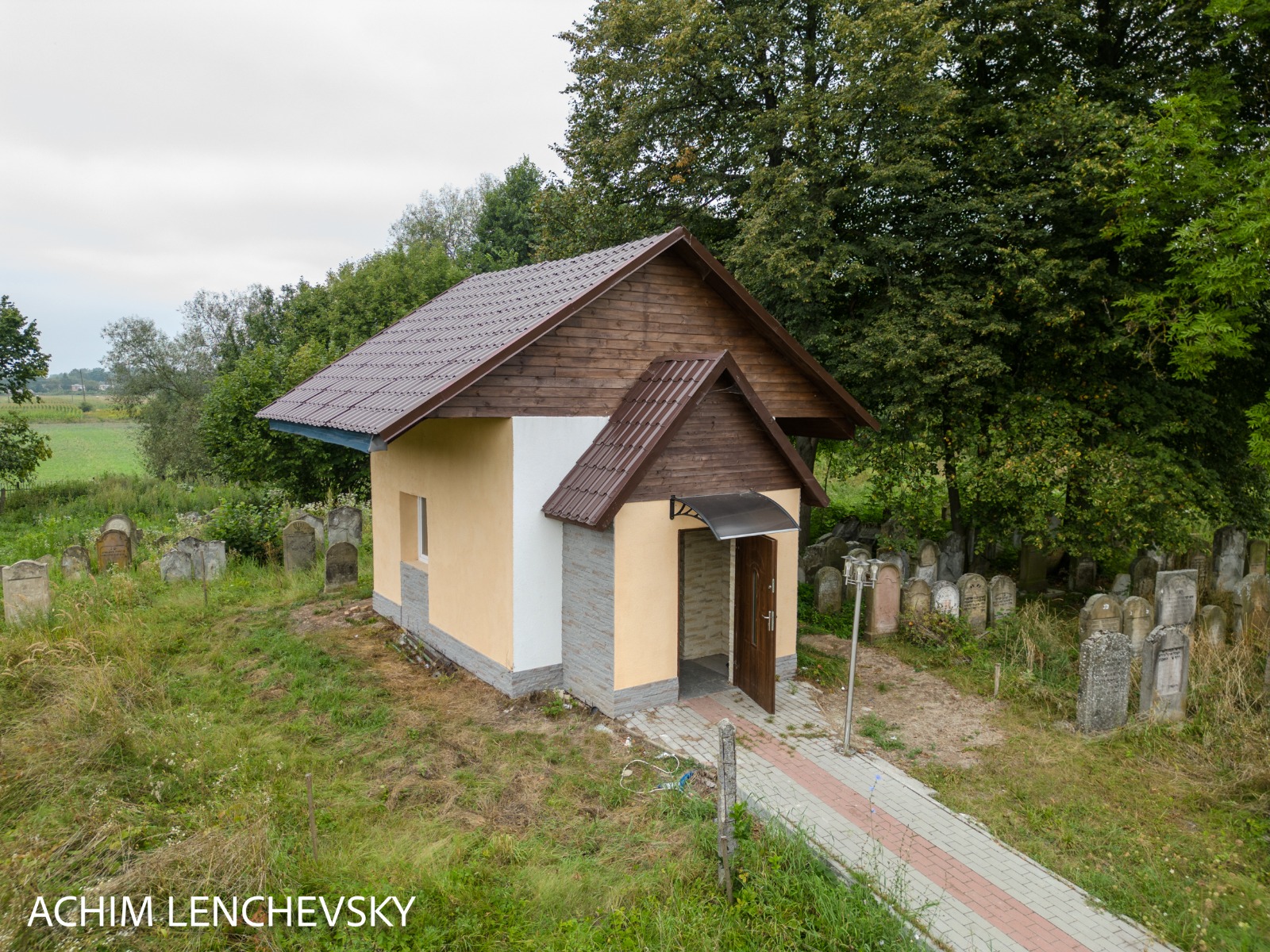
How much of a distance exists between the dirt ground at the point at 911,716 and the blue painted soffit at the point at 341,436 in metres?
5.77

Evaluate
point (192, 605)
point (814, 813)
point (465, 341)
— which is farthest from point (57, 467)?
point (814, 813)

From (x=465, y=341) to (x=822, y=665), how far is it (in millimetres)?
6299

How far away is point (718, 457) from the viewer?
8.70 m

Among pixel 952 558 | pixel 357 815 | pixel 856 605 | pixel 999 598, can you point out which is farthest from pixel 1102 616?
pixel 357 815

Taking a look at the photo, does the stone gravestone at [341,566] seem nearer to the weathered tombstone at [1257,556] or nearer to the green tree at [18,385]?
the green tree at [18,385]

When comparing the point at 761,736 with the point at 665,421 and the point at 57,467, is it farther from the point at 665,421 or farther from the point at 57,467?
the point at 57,467

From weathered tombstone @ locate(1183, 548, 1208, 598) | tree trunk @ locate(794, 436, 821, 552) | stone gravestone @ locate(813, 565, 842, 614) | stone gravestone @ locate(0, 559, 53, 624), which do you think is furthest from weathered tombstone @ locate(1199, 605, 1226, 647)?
stone gravestone @ locate(0, 559, 53, 624)

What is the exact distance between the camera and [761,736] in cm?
791

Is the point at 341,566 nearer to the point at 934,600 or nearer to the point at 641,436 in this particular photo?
the point at 641,436

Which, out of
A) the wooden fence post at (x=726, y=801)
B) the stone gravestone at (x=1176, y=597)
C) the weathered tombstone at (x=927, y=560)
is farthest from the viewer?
the weathered tombstone at (x=927, y=560)

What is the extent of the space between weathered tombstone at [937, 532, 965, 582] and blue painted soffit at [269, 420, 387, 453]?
10.5 metres

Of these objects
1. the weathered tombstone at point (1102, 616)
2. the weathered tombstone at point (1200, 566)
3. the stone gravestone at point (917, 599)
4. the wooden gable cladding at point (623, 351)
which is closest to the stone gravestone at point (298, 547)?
the wooden gable cladding at point (623, 351)

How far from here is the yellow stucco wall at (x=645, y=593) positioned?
8.17 m

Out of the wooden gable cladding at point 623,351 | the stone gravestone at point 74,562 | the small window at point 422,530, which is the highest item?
the wooden gable cladding at point 623,351
